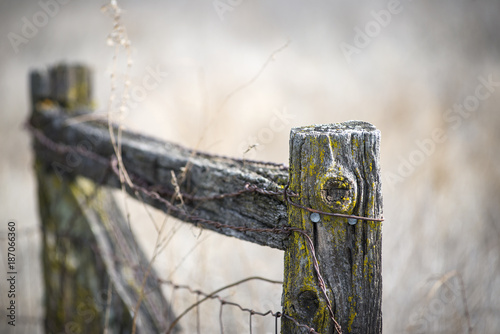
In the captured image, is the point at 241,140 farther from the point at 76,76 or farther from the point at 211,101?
the point at 76,76

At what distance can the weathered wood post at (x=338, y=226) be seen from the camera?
1.05 m

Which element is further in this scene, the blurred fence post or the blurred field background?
the blurred field background

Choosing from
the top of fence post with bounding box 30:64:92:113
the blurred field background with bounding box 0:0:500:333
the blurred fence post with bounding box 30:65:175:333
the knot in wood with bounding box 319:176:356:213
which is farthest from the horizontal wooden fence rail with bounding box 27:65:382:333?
the top of fence post with bounding box 30:64:92:113

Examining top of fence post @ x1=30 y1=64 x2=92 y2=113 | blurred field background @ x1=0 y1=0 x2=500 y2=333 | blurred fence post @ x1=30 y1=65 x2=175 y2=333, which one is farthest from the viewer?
blurred field background @ x1=0 y1=0 x2=500 y2=333

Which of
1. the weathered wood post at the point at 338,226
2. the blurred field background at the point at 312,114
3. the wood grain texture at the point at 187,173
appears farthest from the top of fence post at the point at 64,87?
the weathered wood post at the point at 338,226

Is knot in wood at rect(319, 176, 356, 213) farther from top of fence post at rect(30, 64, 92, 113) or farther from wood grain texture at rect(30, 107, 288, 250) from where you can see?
top of fence post at rect(30, 64, 92, 113)

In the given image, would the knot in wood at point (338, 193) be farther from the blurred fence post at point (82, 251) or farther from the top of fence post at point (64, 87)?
the top of fence post at point (64, 87)

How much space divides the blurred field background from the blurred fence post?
554 mm

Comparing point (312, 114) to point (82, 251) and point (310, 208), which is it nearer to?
point (82, 251)

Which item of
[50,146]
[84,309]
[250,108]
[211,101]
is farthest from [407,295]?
[211,101]

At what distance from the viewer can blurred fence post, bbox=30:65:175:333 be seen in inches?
79.1

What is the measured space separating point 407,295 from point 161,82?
671 centimetres

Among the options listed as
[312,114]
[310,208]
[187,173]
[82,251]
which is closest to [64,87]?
[82,251]

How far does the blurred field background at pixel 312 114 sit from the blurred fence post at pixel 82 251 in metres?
0.55
